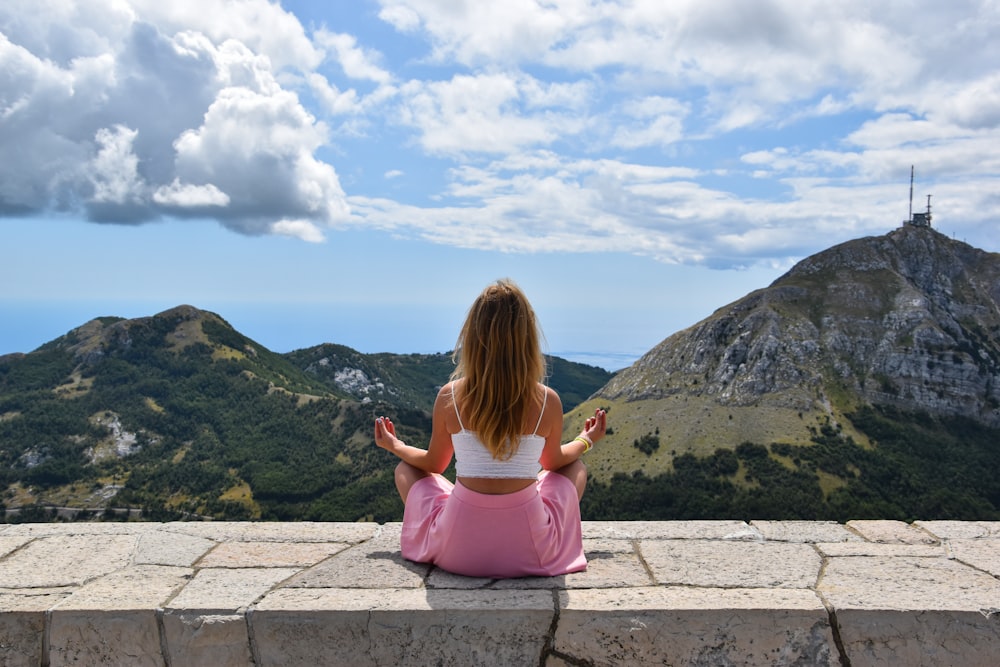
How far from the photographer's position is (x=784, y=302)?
13200 centimetres

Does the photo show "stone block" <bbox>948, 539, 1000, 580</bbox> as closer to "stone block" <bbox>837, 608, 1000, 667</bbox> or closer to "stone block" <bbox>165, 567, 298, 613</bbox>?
"stone block" <bbox>837, 608, 1000, 667</bbox>

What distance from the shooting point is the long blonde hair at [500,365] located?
4039 mm

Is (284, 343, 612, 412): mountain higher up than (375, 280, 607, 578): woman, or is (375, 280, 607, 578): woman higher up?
(375, 280, 607, 578): woman

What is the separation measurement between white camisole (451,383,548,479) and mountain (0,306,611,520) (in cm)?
4961

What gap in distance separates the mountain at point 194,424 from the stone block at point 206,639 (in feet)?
165

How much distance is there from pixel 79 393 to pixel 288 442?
4527 cm

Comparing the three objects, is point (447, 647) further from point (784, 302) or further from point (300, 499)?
point (784, 302)

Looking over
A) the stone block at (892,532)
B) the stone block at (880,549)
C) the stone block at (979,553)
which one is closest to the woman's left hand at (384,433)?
the stone block at (880,549)

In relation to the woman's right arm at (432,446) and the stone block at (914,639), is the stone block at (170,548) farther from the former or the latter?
the stone block at (914,639)

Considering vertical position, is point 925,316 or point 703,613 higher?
point 925,316

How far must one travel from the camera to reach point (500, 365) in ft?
13.3

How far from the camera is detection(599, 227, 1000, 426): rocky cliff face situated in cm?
11100

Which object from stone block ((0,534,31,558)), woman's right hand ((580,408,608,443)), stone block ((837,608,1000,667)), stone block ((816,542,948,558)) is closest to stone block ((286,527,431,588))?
woman's right hand ((580,408,608,443))

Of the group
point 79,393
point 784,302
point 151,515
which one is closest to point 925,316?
point 784,302
